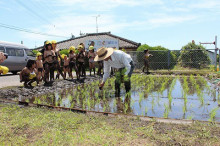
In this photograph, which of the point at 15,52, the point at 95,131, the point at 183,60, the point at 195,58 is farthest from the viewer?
the point at 183,60

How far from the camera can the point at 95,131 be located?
3.19 m

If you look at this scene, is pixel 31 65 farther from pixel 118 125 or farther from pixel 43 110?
pixel 118 125

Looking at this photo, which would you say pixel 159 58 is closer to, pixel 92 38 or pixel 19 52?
pixel 19 52

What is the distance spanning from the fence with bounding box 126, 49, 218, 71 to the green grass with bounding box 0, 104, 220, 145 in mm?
13329

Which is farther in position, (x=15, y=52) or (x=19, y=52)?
(x=19, y=52)

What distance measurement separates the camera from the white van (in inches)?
595

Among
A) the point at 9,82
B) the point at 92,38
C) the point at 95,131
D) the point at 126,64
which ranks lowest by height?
the point at 95,131

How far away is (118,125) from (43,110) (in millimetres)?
1817

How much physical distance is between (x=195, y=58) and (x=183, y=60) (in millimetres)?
914

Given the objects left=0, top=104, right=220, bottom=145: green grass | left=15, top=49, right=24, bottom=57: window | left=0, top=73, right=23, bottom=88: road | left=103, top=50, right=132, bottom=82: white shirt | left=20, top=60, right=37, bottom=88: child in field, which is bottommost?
left=0, top=104, right=220, bottom=145: green grass

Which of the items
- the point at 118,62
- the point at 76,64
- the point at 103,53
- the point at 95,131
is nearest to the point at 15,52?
the point at 76,64

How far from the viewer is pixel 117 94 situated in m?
6.39

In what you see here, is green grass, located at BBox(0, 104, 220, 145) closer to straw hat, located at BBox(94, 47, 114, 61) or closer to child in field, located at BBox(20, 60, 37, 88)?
straw hat, located at BBox(94, 47, 114, 61)

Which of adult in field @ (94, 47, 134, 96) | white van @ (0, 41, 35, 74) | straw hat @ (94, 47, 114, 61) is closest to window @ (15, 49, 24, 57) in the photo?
white van @ (0, 41, 35, 74)
